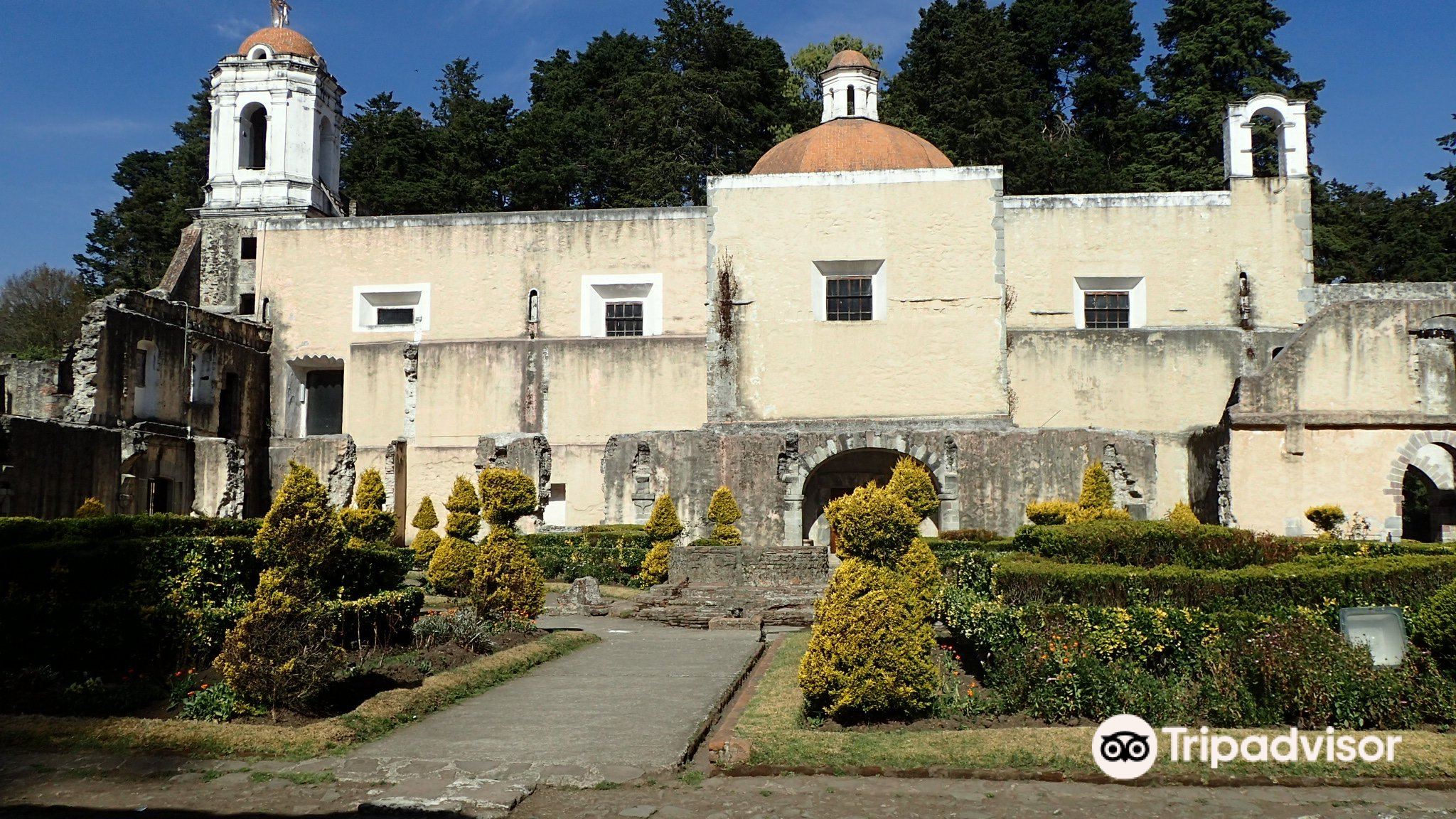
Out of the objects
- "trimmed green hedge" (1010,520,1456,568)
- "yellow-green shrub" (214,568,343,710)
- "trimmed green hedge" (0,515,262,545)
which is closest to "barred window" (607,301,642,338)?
"trimmed green hedge" (0,515,262,545)

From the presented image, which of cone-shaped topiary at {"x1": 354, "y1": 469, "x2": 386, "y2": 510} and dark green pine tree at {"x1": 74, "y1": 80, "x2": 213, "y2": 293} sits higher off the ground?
dark green pine tree at {"x1": 74, "y1": 80, "x2": 213, "y2": 293}

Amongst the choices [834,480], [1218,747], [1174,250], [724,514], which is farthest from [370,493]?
[1174,250]

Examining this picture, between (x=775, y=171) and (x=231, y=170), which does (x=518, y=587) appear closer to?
(x=775, y=171)

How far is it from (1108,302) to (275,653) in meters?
24.5

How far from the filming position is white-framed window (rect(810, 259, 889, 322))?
26.0 meters

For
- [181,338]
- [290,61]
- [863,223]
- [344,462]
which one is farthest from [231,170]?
[863,223]

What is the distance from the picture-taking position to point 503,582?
1379 cm

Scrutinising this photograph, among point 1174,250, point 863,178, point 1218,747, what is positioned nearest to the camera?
point 1218,747

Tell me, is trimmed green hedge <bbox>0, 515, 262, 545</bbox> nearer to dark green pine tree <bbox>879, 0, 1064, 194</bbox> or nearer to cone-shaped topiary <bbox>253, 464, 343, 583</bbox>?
cone-shaped topiary <bbox>253, 464, 343, 583</bbox>

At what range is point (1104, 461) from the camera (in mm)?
22594

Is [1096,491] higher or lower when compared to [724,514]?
higher

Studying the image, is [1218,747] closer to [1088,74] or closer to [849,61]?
[849,61]

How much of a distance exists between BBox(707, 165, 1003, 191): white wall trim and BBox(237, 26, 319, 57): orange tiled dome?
47.1 ft

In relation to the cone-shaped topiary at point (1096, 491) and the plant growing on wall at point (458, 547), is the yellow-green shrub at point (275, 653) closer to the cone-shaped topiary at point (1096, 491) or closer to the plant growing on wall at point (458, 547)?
the plant growing on wall at point (458, 547)
